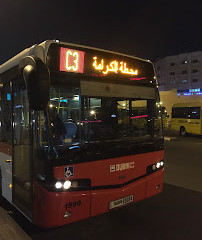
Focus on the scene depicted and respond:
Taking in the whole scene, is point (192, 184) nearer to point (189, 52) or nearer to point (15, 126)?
point (15, 126)

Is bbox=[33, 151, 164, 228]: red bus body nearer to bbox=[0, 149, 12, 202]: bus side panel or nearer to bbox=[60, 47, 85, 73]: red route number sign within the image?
bbox=[0, 149, 12, 202]: bus side panel

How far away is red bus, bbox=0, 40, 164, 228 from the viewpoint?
3268 mm

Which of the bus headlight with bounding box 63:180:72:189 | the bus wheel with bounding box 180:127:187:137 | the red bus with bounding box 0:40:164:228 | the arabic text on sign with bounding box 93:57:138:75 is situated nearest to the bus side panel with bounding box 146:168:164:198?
the red bus with bounding box 0:40:164:228

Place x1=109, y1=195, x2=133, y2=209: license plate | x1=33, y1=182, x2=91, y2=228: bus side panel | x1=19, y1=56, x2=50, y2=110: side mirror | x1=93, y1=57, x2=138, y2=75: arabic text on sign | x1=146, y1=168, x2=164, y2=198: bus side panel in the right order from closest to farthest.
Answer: x1=19, y1=56, x2=50, y2=110: side mirror, x1=33, y1=182, x2=91, y2=228: bus side panel, x1=109, y1=195, x2=133, y2=209: license plate, x1=93, y1=57, x2=138, y2=75: arabic text on sign, x1=146, y1=168, x2=164, y2=198: bus side panel

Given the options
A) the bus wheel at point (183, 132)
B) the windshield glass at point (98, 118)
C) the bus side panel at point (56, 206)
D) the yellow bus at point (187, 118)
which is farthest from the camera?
the bus wheel at point (183, 132)

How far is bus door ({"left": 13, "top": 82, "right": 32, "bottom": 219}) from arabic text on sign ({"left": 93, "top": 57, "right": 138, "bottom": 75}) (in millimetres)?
1222

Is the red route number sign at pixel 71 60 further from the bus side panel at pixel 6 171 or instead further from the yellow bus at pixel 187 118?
the yellow bus at pixel 187 118

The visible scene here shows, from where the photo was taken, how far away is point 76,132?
3.54 m

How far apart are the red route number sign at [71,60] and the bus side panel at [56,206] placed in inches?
68.1

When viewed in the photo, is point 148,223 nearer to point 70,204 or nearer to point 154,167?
point 154,167

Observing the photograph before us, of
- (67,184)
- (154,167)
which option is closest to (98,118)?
(67,184)

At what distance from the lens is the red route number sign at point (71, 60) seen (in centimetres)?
348

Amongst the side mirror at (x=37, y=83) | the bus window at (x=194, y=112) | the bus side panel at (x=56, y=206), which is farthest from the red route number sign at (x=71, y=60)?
the bus window at (x=194, y=112)

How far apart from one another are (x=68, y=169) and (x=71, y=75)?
137 centimetres
